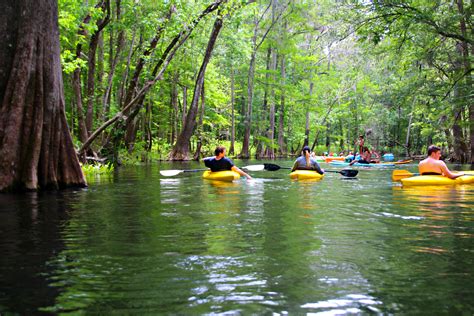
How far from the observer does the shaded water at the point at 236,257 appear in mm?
3029

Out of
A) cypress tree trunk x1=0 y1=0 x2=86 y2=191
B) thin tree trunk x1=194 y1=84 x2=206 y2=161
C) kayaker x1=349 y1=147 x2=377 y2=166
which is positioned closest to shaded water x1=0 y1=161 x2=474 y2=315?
cypress tree trunk x1=0 y1=0 x2=86 y2=191

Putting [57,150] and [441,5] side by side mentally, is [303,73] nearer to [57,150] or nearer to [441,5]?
[441,5]

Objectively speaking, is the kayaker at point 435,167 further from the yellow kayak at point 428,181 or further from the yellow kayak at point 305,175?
the yellow kayak at point 305,175

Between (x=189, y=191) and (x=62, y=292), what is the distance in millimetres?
7709

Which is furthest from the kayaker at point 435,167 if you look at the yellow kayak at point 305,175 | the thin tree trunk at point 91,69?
the thin tree trunk at point 91,69

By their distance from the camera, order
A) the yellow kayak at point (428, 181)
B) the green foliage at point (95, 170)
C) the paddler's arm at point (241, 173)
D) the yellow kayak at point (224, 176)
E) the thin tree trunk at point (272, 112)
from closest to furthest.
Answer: the yellow kayak at point (428, 181) → the yellow kayak at point (224, 176) → the paddler's arm at point (241, 173) → the green foliage at point (95, 170) → the thin tree trunk at point (272, 112)

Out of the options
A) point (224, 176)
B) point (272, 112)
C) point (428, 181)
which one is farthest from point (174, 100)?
point (428, 181)

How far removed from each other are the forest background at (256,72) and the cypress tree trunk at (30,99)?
329 centimetres

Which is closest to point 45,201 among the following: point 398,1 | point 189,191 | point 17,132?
point 17,132

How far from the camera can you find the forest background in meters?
16.9

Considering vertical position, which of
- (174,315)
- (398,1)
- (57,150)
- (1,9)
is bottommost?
(174,315)

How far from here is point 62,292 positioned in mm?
3223

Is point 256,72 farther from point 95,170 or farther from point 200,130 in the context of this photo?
point 95,170

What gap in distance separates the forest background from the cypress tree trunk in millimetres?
3293
